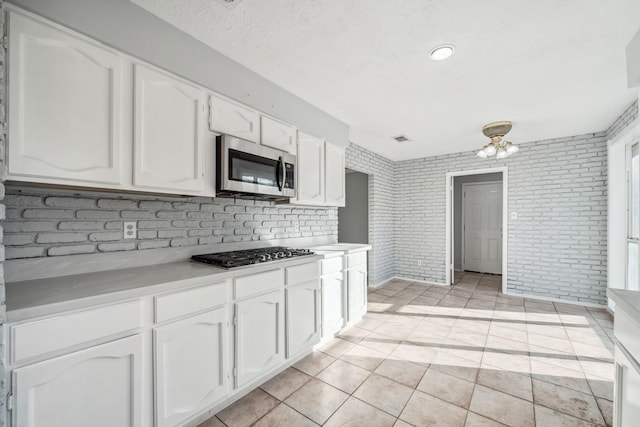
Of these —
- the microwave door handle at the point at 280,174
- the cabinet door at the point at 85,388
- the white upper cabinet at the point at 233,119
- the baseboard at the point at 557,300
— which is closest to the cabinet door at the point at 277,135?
the white upper cabinet at the point at 233,119

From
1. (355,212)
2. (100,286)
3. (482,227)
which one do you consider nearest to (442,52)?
(100,286)

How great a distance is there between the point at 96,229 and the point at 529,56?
312 cm

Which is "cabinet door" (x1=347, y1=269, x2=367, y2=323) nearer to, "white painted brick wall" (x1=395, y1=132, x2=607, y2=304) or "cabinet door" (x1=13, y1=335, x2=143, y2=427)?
"cabinet door" (x1=13, y1=335, x2=143, y2=427)

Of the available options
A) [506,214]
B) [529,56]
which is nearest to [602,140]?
[506,214]

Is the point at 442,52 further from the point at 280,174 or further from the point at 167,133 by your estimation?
the point at 167,133

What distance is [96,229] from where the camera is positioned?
1636mm

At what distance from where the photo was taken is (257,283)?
6.21 feet

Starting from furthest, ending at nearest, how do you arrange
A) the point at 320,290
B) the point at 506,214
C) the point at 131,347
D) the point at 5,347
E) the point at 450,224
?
the point at 450,224
the point at 506,214
the point at 320,290
the point at 131,347
the point at 5,347

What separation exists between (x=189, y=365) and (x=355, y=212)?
13.4ft

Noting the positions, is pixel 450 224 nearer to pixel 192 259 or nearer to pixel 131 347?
pixel 192 259

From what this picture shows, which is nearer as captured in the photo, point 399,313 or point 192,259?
point 192,259

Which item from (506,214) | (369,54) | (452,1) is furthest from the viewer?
(506,214)

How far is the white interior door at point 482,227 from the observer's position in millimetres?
6070

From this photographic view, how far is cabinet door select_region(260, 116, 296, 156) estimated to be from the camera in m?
2.29
